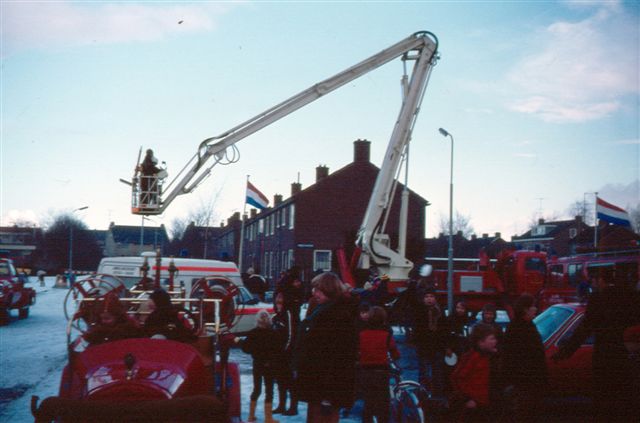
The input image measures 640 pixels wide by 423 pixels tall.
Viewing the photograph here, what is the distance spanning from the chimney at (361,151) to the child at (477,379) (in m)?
37.5

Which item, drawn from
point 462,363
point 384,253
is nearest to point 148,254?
point 384,253

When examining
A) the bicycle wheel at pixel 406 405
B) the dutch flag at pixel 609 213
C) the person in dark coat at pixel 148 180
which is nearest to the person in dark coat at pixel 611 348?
the bicycle wheel at pixel 406 405

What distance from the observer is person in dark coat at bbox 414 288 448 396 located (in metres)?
8.60

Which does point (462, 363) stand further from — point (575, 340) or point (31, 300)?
point (31, 300)

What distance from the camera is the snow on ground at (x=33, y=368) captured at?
8.64 meters

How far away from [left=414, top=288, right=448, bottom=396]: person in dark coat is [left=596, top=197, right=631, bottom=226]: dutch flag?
49.5ft

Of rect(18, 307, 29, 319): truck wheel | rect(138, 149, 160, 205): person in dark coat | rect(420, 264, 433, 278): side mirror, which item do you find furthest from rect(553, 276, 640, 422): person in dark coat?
rect(18, 307, 29, 319): truck wheel

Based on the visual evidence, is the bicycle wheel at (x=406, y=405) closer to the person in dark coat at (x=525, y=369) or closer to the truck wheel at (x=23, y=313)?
the person in dark coat at (x=525, y=369)

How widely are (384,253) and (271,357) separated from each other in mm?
8374

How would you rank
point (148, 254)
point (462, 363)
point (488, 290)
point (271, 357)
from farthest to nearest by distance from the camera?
1. point (488, 290)
2. point (148, 254)
3. point (271, 357)
4. point (462, 363)

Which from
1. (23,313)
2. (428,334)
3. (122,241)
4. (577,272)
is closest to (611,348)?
(428,334)

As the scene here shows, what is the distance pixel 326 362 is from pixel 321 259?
3718 centimetres

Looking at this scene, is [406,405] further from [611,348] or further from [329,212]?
[329,212]

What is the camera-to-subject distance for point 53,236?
86.6 meters
